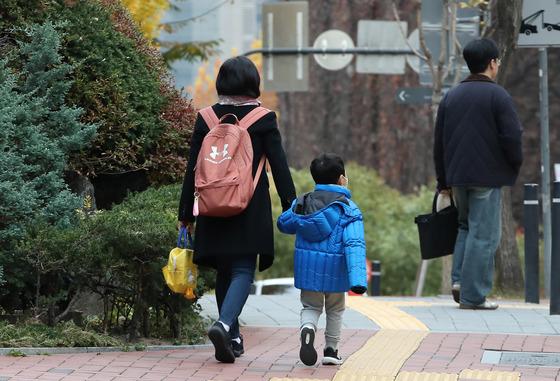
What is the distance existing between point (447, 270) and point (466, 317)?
16.9ft

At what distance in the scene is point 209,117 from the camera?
28.8 ft

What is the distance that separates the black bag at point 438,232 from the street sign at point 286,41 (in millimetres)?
10698

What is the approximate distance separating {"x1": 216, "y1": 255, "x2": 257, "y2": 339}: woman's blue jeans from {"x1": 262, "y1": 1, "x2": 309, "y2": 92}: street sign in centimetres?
1355

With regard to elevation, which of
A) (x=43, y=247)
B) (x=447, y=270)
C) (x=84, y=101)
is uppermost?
(x=84, y=101)

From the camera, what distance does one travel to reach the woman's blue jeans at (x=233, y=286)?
858 centimetres

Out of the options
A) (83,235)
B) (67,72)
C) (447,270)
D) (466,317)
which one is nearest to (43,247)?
(83,235)

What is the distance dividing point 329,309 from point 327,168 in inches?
30.6

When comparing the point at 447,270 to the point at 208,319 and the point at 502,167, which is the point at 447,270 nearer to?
the point at 502,167

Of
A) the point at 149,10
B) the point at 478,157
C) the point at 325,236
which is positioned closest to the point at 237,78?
the point at 325,236

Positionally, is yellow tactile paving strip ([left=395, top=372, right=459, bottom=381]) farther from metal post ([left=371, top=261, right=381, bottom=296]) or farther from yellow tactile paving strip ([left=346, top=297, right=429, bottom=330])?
metal post ([left=371, top=261, right=381, bottom=296])

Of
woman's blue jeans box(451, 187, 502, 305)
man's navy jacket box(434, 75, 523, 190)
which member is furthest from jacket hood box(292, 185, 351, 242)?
woman's blue jeans box(451, 187, 502, 305)

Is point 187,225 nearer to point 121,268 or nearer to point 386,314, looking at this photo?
point 121,268

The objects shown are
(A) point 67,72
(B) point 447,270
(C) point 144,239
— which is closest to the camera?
(C) point 144,239

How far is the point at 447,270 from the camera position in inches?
636
